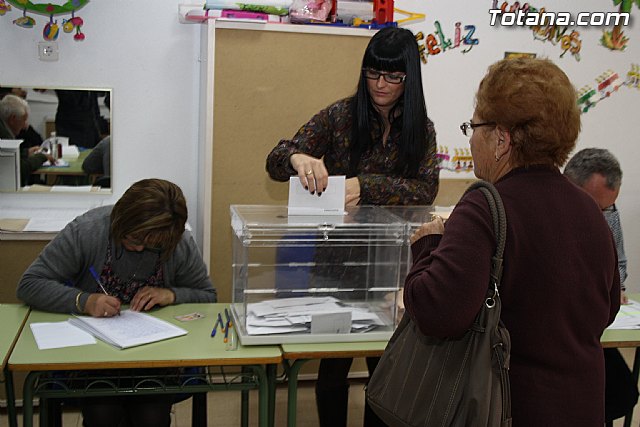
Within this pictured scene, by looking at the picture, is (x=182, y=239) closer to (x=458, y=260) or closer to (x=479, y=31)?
(x=458, y=260)

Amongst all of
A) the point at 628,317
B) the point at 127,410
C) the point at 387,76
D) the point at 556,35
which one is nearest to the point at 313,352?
the point at 127,410

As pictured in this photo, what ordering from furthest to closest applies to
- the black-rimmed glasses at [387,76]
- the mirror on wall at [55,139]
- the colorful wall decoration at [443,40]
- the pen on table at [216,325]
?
the colorful wall decoration at [443,40] → the mirror on wall at [55,139] → the black-rimmed glasses at [387,76] → the pen on table at [216,325]

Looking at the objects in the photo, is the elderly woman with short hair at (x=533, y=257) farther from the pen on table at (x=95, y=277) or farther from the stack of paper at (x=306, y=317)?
the pen on table at (x=95, y=277)

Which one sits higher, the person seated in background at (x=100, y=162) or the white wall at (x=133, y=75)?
the white wall at (x=133, y=75)

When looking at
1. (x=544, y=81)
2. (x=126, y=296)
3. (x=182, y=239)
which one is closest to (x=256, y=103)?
(x=182, y=239)

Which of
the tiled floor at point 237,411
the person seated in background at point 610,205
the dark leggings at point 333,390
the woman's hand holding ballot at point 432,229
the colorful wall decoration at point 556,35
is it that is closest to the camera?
the woman's hand holding ballot at point 432,229

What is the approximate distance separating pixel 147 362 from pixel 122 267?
0.53 meters

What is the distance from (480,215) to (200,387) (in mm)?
1120

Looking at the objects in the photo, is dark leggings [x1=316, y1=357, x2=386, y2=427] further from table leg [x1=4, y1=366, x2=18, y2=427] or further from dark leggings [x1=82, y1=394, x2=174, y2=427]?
table leg [x1=4, y1=366, x2=18, y2=427]

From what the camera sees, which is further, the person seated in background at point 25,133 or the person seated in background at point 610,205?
the person seated in background at point 25,133

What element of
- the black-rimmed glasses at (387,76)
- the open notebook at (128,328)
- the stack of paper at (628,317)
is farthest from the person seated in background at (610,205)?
the open notebook at (128,328)

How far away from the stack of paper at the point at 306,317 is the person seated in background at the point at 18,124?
1.83m

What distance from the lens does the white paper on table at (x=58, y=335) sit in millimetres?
2018

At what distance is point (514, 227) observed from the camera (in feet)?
4.34
